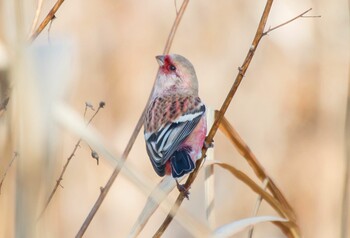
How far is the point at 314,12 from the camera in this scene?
13.7 ft

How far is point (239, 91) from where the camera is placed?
434 cm

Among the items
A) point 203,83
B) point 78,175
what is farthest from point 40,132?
point 203,83

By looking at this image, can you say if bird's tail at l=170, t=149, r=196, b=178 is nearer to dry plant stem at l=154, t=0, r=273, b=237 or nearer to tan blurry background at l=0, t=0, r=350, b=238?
dry plant stem at l=154, t=0, r=273, b=237

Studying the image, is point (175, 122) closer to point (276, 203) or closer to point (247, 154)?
point (247, 154)

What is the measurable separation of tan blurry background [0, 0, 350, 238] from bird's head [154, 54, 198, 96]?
5.39 ft

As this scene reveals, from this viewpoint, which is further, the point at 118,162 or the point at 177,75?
the point at 177,75

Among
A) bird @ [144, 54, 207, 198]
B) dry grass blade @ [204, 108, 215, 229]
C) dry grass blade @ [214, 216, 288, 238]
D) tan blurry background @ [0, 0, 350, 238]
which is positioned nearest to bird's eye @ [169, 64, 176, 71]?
bird @ [144, 54, 207, 198]

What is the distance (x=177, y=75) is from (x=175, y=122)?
24cm

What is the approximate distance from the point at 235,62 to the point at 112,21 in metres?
0.70

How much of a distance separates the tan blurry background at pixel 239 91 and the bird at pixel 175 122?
1.66m

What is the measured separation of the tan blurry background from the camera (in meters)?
4.05

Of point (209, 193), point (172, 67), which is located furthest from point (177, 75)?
point (209, 193)

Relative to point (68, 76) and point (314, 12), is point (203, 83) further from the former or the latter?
point (68, 76)

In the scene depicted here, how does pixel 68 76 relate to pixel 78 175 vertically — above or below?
below
